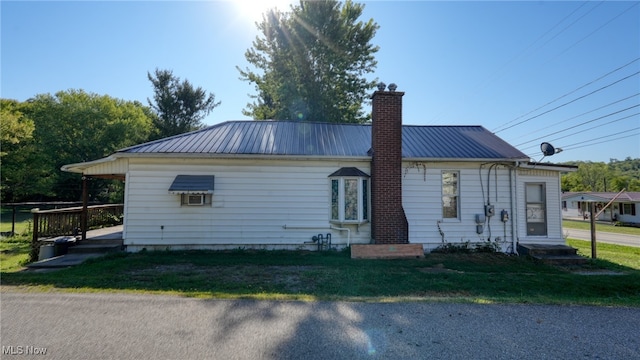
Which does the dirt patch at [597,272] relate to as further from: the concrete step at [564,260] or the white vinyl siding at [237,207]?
the white vinyl siding at [237,207]

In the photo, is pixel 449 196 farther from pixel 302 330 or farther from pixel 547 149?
pixel 302 330

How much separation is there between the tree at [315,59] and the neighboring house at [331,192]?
12.3m

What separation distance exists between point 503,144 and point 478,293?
299 inches

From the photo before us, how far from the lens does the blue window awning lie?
8.88 metres

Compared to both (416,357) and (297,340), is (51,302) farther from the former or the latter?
(416,357)

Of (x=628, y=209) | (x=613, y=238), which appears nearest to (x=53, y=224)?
(x=613, y=238)

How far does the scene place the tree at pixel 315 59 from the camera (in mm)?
21250

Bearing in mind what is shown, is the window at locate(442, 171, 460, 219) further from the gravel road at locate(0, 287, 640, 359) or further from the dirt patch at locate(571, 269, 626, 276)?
the gravel road at locate(0, 287, 640, 359)

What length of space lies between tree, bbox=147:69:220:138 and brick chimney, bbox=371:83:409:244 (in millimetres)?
20672

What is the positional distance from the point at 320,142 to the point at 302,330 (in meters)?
7.67

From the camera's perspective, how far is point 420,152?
1013cm

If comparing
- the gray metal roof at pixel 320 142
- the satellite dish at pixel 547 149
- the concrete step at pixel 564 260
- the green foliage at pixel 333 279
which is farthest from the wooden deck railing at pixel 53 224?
the satellite dish at pixel 547 149

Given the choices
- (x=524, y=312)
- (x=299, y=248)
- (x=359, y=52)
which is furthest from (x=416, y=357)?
(x=359, y=52)

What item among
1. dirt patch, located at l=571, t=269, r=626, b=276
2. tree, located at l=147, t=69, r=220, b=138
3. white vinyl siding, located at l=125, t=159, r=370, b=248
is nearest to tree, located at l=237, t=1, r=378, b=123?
tree, located at l=147, t=69, r=220, b=138
